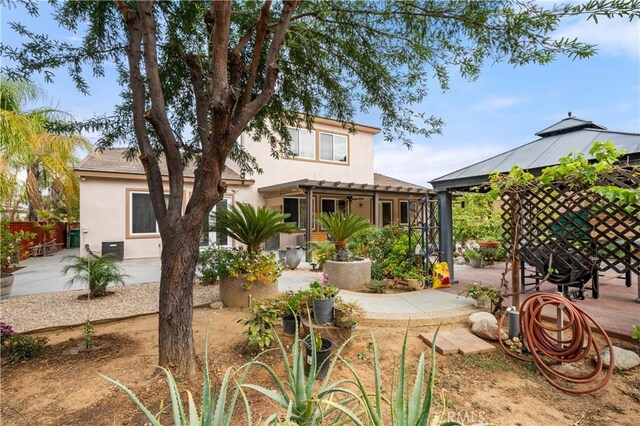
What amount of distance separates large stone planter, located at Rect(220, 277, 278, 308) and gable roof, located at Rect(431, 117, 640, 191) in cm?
451

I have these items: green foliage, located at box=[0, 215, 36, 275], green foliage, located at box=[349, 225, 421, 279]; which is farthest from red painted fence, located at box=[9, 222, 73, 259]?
green foliage, located at box=[349, 225, 421, 279]

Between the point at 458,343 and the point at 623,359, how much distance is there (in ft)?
5.55

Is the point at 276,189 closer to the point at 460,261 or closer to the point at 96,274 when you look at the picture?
the point at 96,274

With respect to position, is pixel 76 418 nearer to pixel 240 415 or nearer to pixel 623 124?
pixel 240 415

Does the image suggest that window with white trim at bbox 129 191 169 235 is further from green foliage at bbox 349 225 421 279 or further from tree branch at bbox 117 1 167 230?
tree branch at bbox 117 1 167 230

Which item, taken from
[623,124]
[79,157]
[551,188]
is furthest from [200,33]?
[79,157]

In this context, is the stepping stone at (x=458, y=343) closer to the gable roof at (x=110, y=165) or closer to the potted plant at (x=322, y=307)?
the potted plant at (x=322, y=307)

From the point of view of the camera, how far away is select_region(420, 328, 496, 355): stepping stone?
3770 millimetres

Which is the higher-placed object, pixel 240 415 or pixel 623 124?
pixel 623 124

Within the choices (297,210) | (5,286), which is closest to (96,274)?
(5,286)

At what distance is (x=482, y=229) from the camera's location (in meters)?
11.7

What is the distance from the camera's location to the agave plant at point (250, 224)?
587 cm

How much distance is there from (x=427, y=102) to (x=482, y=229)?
8922 mm

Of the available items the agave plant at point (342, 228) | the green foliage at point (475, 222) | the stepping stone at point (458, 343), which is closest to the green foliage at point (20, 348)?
the stepping stone at point (458, 343)
